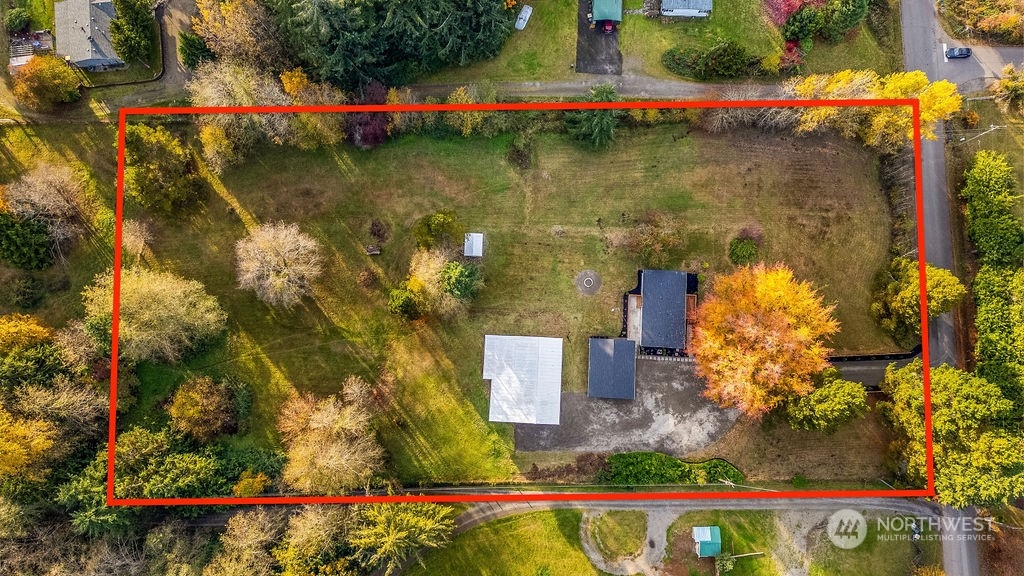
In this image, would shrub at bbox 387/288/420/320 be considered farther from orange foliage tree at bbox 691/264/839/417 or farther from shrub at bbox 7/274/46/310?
shrub at bbox 7/274/46/310

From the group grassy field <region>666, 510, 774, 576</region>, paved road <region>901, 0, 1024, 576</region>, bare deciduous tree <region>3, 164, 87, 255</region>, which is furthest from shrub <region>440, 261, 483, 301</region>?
paved road <region>901, 0, 1024, 576</region>

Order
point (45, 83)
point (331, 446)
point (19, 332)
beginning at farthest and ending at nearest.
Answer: point (45, 83), point (19, 332), point (331, 446)

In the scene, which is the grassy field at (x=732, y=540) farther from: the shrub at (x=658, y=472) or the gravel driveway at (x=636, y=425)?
the gravel driveway at (x=636, y=425)

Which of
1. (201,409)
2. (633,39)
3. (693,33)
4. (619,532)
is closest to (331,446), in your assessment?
(201,409)

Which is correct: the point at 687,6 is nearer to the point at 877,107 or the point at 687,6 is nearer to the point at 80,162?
the point at 877,107

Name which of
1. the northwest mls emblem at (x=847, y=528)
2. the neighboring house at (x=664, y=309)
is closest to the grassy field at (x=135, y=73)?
the neighboring house at (x=664, y=309)

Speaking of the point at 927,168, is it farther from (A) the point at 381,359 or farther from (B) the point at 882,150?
(A) the point at 381,359

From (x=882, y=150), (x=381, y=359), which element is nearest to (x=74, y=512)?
(x=381, y=359)
